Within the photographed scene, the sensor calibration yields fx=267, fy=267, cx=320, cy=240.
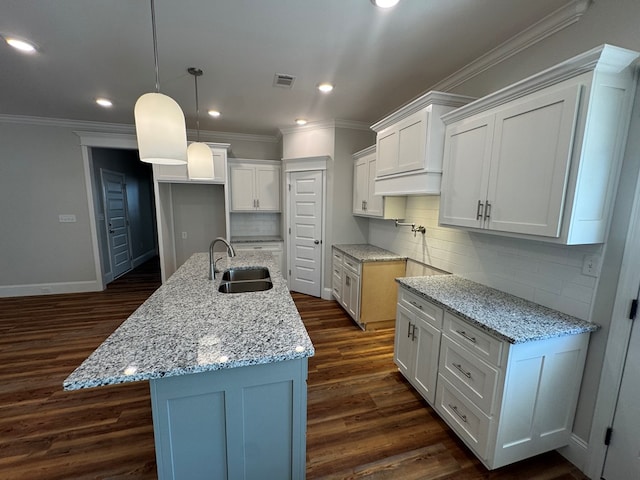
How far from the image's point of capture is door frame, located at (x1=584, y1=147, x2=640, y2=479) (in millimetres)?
1359

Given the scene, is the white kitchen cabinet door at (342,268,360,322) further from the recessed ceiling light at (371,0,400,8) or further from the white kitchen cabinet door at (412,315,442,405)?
the recessed ceiling light at (371,0,400,8)

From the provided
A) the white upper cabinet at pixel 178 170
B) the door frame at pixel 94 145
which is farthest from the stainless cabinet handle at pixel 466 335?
the door frame at pixel 94 145

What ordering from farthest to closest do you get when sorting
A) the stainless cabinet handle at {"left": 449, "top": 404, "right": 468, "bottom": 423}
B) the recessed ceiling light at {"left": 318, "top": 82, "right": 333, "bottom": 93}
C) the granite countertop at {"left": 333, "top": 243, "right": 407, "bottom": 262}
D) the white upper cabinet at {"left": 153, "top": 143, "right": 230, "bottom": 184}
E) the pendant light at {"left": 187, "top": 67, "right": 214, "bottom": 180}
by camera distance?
the white upper cabinet at {"left": 153, "top": 143, "right": 230, "bottom": 184} < the granite countertop at {"left": 333, "top": 243, "right": 407, "bottom": 262} < the recessed ceiling light at {"left": 318, "top": 82, "right": 333, "bottom": 93} < the pendant light at {"left": 187, "top": 67, "right": 214, "bottom": 180} < the stainless cabinet handle at {"left": 449, "top": 404, "right": 468, "bottom": 423}

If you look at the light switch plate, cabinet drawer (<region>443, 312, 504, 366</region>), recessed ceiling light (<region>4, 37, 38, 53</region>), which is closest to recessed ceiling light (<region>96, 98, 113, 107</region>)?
recessed ceiling light (<region>4, 37, 38, 53</region>)

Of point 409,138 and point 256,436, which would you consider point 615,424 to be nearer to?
point 256,436

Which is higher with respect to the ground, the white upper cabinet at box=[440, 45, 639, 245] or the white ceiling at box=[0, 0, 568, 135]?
the white ceiling at box=[0, 0, 568, 135]

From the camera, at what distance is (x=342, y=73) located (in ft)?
8.27

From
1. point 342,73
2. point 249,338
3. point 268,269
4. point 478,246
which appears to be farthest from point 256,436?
point 342,73

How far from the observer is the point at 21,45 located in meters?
2.10

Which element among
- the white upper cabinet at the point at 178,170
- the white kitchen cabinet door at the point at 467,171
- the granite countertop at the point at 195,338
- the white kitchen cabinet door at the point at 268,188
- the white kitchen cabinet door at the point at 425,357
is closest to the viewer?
the granite countertop at the point at 195,338

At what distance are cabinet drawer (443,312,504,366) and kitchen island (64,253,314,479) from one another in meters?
1.03

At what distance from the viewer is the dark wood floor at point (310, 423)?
1.59 metres

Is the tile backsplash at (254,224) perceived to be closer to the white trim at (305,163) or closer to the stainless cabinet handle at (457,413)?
the white trim at (305,163)

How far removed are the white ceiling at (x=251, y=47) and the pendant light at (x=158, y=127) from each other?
832mm
